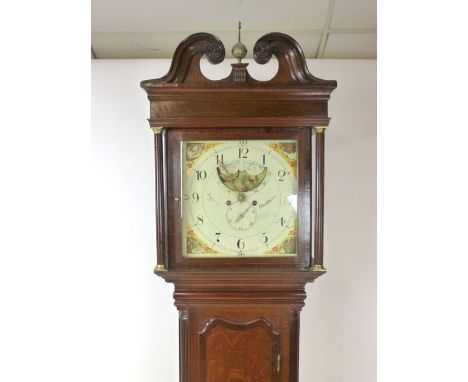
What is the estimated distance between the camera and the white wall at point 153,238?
1.82 metres

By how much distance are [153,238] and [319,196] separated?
2.38ft

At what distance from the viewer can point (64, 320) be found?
0.29 metres

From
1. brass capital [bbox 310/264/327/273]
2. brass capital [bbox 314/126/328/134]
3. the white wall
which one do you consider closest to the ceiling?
the white wall

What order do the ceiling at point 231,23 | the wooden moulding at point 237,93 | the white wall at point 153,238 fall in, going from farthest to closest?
the white wall at point 153,238, the ceiling at point 231,23, the wooden moulding at point 237,93

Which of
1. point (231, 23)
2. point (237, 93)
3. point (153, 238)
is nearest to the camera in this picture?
point (237, 93)

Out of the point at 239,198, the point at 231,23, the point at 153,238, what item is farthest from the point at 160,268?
the point at 231,23

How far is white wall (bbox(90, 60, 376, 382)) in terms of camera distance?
1817mm

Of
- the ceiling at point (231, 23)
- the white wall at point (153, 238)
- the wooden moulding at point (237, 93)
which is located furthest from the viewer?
the white wall at point (153, 238)

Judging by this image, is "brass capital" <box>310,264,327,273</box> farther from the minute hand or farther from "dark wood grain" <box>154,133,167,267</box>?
"dark wood grain" <box>154,133,167,267</box>

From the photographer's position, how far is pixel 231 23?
1.65 meters

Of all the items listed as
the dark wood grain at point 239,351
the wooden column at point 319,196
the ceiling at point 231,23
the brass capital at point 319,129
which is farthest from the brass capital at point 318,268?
the ceiling at point 231,23

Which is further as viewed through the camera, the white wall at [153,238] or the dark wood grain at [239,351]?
the white wall at [153,238]

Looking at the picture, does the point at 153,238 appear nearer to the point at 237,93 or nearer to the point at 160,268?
Answer: the point at 160,268

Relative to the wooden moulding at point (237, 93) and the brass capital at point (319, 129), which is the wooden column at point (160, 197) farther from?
the brass capital at point (319, 129)
